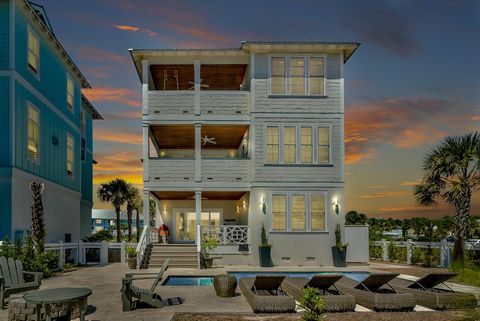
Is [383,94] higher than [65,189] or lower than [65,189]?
higher

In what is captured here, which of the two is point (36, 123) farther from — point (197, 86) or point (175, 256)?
point (175, 256)

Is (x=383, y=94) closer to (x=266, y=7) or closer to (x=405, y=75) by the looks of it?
(x=405, y=75)

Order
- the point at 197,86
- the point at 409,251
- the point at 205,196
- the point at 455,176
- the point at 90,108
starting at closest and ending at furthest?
the point at 455,176 < the point at 197,86 < the point at 409,251 < the point at 205,196 < the point at 90,108

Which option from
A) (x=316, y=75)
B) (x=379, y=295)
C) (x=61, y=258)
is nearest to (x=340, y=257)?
(x=316, y=75)

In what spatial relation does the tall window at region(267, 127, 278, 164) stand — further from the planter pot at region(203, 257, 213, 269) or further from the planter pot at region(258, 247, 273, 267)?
the planter pot at region(203, 257, 213, 269)

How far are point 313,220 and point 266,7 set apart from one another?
409 inches

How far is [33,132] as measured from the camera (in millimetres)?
21688

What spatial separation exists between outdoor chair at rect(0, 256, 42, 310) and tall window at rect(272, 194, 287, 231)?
13.2 metres

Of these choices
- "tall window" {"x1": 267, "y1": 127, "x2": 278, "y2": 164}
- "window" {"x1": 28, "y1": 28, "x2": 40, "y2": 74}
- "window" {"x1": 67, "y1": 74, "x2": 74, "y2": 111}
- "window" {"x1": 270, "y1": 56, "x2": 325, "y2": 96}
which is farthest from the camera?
"window" {"x1": 67, "y1": 74, "x2": 74, "y2": 111}

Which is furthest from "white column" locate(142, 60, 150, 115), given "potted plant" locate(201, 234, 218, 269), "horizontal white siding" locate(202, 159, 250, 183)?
"potted plant" locate(201, 234, 218, 269)

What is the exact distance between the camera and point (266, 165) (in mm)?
23406

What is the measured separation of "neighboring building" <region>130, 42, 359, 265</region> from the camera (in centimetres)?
2322

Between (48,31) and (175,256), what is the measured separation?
1238 centimetres

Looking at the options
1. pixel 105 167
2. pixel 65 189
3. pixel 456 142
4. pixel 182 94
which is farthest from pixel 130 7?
pixel 105 167
